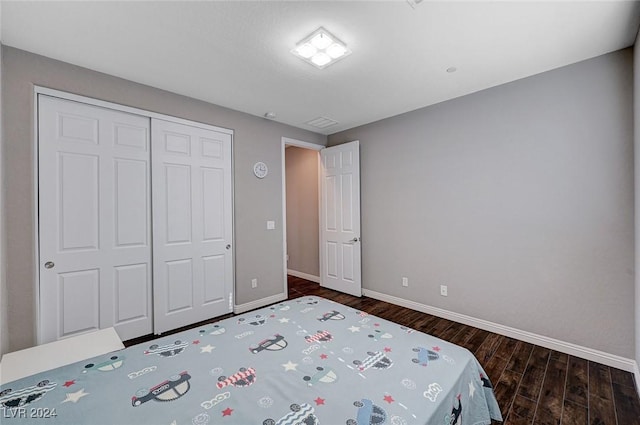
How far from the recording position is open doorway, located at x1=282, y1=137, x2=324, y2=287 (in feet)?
16.1

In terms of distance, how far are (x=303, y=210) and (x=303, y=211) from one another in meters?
0.02

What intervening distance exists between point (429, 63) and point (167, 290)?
11.2 ft

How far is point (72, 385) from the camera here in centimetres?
120

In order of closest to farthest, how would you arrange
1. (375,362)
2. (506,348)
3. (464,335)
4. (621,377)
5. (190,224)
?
(375,362)
(621,377)
(506,348)
(464,335)
(190,224)

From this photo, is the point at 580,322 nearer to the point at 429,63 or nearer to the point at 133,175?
the point at 429,63

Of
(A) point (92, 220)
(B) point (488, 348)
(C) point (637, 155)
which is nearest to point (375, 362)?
(B) point (488, 348)

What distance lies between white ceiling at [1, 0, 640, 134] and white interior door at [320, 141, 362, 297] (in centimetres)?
138

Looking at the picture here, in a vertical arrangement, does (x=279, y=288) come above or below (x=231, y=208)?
below

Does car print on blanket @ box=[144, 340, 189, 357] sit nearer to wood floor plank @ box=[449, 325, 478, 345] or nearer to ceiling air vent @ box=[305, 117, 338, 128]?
wood floor plank @ box=[449, 325, 478, 345]

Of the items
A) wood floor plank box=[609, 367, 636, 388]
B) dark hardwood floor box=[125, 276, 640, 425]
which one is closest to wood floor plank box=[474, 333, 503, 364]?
dark hardwood floor box=[125, 276, 640, 425]

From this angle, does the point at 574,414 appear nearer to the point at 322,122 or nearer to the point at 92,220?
the point at 322,122

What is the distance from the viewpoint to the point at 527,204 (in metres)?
2.59

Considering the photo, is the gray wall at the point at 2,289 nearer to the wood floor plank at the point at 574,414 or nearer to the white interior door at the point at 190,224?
the white interior door at the point at 190,224

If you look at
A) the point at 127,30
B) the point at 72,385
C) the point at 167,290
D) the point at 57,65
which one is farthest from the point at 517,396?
the point at 57,65
